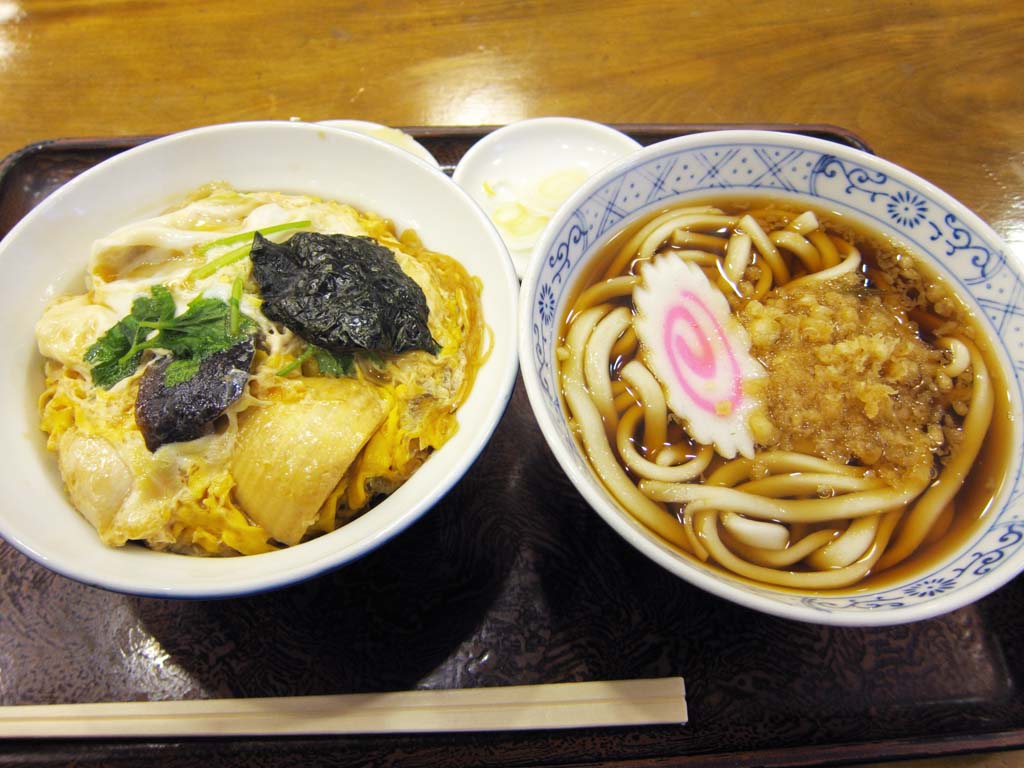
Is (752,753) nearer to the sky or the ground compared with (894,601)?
nearer to the ground

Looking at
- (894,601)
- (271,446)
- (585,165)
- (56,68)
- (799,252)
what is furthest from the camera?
(56,68)

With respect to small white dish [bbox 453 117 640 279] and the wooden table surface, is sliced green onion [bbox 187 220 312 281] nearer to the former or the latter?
small white dish [bbox 453 117 640 279]

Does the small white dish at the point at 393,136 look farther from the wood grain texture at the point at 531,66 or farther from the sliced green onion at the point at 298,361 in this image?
the sliced green onion at the point at 298,361

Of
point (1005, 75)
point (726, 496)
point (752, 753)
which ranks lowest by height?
point (752, 753)

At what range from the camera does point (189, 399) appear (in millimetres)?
1202

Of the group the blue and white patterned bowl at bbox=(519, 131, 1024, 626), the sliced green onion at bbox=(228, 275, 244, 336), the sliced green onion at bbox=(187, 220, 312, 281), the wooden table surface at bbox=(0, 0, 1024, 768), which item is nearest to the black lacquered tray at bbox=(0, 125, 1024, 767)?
the blue and white patterned bowl at bbox=(519, 131, 1024, 626)

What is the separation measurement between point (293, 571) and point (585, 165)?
178 centimetres

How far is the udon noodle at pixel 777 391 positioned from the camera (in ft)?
4.20

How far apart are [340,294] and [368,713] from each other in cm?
89

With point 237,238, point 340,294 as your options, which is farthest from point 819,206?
point 237,238

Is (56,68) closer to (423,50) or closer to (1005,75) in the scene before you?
(423,50)

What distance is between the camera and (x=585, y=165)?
2.29m

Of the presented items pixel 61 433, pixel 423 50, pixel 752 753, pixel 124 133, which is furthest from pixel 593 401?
pixel 124 133

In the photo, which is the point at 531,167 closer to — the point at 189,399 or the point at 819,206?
the point at 819,206
